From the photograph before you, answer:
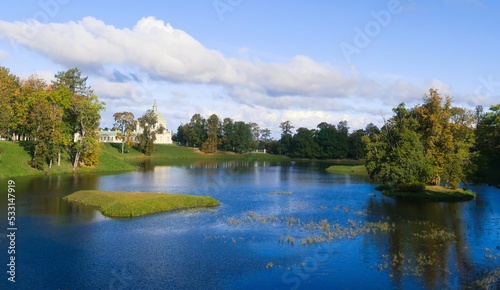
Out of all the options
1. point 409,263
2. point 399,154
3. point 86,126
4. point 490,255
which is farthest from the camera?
point 86,126

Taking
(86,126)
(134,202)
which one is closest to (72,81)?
(86,126)

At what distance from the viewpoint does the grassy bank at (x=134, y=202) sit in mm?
49969

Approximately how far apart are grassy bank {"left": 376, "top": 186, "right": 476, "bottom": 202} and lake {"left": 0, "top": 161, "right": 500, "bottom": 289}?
461 centimetres

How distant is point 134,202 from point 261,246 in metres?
21.3

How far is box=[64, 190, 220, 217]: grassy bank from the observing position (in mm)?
49969

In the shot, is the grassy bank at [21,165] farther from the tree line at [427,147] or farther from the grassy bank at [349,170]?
the tree line at [427,147]

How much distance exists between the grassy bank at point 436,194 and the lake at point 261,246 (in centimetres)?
461

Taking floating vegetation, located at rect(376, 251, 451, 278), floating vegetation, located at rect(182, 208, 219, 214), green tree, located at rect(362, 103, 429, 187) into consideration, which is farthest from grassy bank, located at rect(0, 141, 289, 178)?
floating vegetation, located at rect(376, 251, 451, 278)

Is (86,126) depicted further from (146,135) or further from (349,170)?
(349,170)

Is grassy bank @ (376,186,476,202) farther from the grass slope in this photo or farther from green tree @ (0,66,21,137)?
the grass slope

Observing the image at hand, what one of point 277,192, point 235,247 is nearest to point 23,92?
point 277,192

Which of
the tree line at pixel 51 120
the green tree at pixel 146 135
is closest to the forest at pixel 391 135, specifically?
the tree line at pixel 51 120

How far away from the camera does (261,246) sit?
3731cm

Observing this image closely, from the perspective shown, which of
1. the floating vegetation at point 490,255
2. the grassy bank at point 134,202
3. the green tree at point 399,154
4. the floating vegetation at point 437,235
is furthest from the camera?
the green tree at point 399,154
